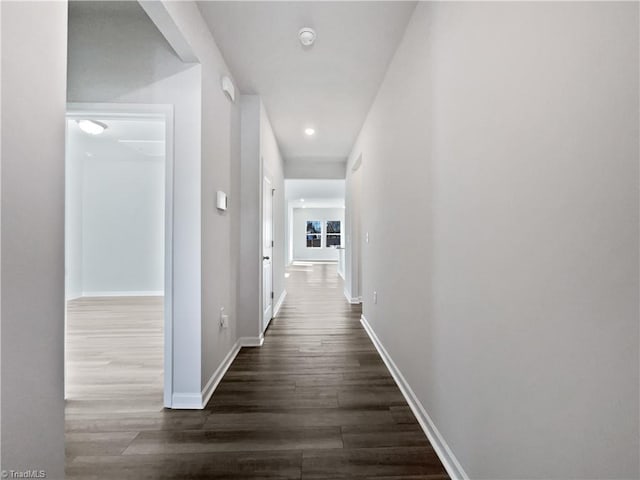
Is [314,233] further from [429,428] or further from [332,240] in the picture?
[429,428]

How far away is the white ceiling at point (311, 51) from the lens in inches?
78.3

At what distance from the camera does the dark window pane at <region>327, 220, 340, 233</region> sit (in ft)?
47.4

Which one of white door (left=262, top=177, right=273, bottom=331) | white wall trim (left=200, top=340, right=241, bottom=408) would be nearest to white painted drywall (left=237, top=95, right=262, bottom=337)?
white wall trim (left=200, top=340, right=241, bottom=408)

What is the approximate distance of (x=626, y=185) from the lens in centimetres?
64

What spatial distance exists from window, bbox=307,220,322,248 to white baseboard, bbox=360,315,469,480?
12.0 meters

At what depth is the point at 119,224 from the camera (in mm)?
5816

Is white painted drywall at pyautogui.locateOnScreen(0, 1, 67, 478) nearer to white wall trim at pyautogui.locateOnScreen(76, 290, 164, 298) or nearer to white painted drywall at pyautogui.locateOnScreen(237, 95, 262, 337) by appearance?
white painted drywall at pyautogui.locateOnScreen(237, 95, 262, 337)

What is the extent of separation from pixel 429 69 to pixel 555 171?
1182mm

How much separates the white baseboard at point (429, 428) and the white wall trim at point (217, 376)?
4.56 feet

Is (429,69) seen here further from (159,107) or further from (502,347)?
(159,107)

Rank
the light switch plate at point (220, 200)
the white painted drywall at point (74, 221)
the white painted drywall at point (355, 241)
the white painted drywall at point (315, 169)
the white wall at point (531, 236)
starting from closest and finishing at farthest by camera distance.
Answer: the white wall at point (531, 236)
the light switch plate at point (220, 200)
the white painted drywall at point (355, 241)
the white painted drywall at point (74, 221)
the white painted drywall at point (315, 169)

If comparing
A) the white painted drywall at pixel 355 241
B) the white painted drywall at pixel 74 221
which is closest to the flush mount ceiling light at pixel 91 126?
the white painted drywall at pixel 74 221

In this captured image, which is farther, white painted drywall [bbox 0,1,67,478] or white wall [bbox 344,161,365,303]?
white wall [bbox 344,161,365,303]

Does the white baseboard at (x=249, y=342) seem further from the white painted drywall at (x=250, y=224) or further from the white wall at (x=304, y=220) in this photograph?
the white wall at (x=304, y=220)
